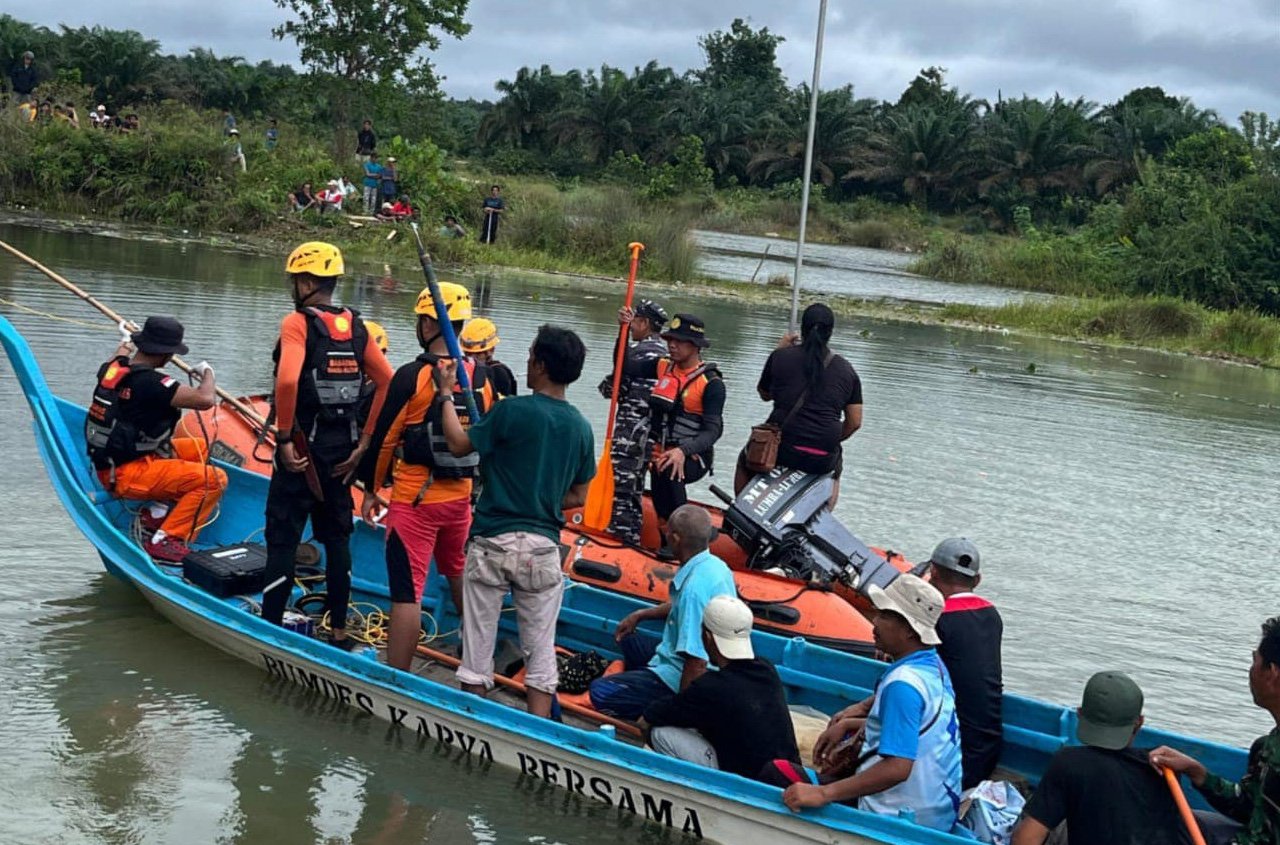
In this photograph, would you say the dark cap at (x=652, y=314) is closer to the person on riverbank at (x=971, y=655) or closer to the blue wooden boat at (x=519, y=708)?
the blue wooden boat at (x=519, y=708)

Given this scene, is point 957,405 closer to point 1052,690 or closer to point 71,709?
point 1052,690

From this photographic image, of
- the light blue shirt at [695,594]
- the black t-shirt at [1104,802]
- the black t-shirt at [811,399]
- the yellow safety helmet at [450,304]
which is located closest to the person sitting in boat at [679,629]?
the light blue shirt at [695,594]

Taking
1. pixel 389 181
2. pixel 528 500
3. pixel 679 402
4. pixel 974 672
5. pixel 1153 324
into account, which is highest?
pixel 389 181

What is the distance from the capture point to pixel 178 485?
309 inches

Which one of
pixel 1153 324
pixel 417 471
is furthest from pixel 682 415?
pixel 1153 324

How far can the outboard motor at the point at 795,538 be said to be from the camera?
813 centimetres

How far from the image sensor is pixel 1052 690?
8.10 m

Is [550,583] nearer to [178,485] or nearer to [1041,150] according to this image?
[178,485]

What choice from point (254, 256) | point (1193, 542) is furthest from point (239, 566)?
point (254, 256)

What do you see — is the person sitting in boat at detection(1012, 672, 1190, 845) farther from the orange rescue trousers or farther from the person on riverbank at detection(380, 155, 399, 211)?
the person on riverbank at detection(380, 155, 399, 211)

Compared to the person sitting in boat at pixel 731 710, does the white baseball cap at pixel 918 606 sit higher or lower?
higher

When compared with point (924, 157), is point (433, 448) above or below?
below

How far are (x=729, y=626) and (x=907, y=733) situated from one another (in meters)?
0.81

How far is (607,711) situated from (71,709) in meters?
2.41
